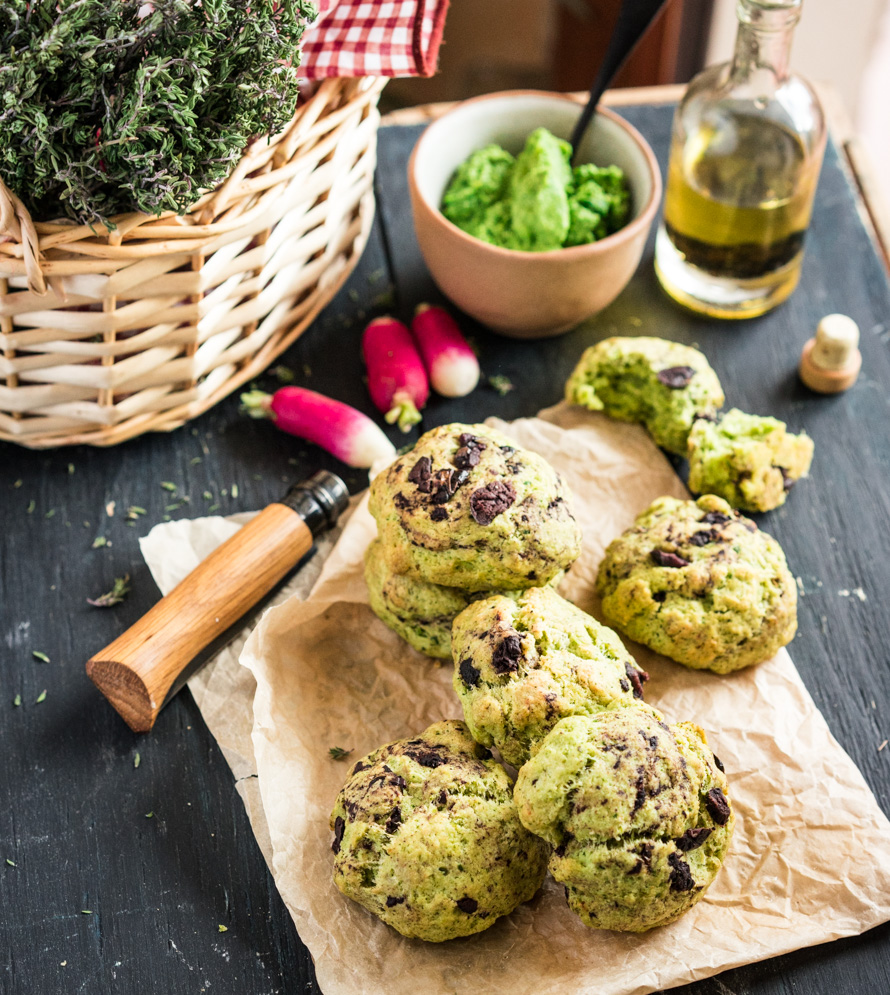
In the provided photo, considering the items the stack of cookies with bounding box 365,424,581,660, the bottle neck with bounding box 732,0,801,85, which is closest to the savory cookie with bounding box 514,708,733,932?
the stack of cookies with bounding box 365,424,581,660

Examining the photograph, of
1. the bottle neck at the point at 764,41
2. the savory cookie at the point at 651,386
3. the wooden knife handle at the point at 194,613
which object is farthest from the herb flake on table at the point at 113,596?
the bottle neck at the point at 764,41

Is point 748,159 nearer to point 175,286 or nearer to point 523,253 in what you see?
point 523,253

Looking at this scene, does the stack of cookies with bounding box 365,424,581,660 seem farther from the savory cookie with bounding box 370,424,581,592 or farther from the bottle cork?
the bottle cork

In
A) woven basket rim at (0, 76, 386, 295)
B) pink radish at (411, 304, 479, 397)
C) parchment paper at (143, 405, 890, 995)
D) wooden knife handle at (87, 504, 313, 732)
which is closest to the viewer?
parchment paper at (143, 405, 890, 995)

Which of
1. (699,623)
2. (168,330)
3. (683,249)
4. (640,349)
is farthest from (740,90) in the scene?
(168,330)

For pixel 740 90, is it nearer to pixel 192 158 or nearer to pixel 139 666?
pixel 192 158

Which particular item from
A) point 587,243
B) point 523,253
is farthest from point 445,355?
point 587,243

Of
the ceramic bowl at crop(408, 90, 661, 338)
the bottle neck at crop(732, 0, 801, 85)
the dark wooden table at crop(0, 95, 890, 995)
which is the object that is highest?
the bottle neck at crop(732, 0, 801, 85)
